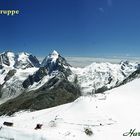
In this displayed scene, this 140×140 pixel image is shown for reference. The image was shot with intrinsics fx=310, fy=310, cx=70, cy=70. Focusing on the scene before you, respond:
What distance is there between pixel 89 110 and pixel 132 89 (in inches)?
812

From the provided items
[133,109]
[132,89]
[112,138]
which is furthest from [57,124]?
[132,89]

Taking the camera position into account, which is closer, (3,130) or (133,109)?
(3,130)

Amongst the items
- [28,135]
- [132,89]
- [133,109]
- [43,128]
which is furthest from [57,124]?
[132,89]

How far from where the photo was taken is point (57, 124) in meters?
61.9

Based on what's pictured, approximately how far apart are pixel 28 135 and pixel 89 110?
17.1 metres

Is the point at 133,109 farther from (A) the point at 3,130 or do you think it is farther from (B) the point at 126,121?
(A) the point at 3,130

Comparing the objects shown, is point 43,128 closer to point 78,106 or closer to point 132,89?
point 78,106

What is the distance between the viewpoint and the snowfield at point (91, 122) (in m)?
56.5

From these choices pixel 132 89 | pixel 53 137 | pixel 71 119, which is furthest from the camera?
pixel 132 89

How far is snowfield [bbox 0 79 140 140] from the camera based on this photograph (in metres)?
56.5

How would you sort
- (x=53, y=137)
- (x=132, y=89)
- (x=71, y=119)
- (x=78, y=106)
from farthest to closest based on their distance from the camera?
(x=132, y=89)
(x=78, y=106)
(x=71, y=119)
(x=53, y=137)

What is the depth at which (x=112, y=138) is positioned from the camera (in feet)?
184

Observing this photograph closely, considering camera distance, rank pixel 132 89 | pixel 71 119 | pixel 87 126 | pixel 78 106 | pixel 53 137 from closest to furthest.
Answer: pixel 53 137, pixel 87 126, pixel 71 119, pixel 78 106, pixel 132 89

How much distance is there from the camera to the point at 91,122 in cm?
6253
